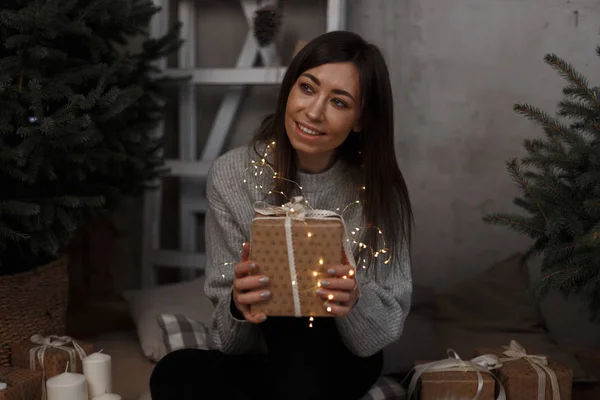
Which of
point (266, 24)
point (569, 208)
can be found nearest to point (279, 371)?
point (569, 208)

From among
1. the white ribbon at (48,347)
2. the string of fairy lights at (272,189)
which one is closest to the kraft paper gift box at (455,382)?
the string of fairy lights at (272,189)

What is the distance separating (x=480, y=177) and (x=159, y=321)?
119 cm

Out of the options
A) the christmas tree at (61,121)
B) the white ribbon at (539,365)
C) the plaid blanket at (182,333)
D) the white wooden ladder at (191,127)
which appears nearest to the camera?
the white ribbon at (539,365)

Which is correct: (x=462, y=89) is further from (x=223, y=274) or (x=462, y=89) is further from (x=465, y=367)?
(x=223, y=274)

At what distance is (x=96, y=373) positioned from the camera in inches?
62.4

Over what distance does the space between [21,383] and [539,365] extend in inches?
47.8

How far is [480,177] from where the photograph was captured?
2279mm

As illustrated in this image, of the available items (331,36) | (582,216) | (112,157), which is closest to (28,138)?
(112,157)

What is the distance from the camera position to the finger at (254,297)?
1.21m

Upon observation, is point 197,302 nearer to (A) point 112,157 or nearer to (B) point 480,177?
(A) point 112,157

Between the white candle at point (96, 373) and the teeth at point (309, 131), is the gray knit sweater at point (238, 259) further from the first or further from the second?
the white candle at point (96, 373)

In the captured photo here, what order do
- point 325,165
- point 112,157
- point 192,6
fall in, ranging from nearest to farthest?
point 325,165, point 112,157, point 192,6

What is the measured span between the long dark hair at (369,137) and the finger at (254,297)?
359 millimetres

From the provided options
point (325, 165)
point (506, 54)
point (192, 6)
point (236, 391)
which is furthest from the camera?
point (192, 6)
